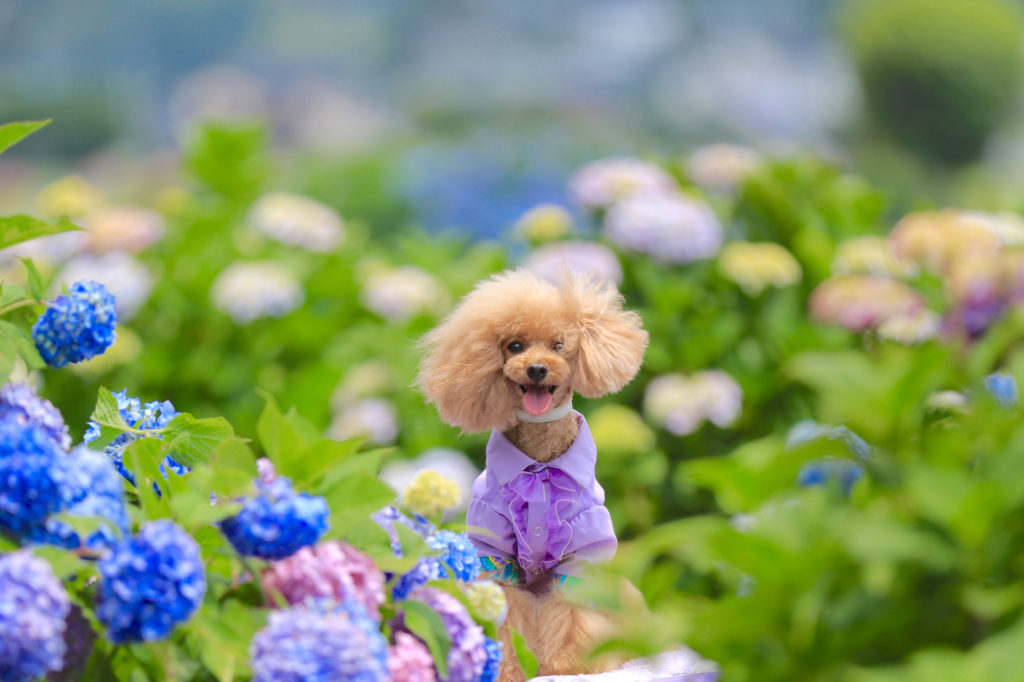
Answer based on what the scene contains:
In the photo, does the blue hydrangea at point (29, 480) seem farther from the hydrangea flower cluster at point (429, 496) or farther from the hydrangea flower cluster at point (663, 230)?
the hydrangea flower cluster at point (663, 230)

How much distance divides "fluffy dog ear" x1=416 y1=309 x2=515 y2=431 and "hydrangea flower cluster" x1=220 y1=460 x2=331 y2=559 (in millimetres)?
577

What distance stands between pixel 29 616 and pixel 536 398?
92 cm

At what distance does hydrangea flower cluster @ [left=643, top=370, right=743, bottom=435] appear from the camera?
3.57 metres

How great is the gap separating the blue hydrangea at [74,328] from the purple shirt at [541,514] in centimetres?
70

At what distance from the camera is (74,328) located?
165 centimetres

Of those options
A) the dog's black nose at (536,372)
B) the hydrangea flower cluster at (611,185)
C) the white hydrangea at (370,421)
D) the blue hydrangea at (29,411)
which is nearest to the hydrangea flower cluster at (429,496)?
the dog's black nose at (536,372)

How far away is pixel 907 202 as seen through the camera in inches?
457

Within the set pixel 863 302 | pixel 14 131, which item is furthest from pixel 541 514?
pixel 863 302

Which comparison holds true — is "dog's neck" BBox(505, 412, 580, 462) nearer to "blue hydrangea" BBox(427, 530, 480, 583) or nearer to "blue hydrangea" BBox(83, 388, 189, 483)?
"blue hydrangea" BBox(427, 530, 480, 583)

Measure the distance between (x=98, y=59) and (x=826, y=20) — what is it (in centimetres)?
1445

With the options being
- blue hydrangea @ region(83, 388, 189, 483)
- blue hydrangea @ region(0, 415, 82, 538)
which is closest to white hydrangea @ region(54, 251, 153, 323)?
blue hydrangea @ region(83, 388, 189, 483)

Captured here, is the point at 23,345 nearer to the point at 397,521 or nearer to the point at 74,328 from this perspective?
the point at 74,328

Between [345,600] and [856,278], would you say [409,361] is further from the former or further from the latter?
[345,600]

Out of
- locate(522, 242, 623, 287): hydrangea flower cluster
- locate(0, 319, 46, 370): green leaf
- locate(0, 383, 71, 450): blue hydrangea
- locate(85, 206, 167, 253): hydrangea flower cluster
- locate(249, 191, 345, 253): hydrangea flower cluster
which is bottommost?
locate(85, 206, 167, 253): hydrangea flower cluster
